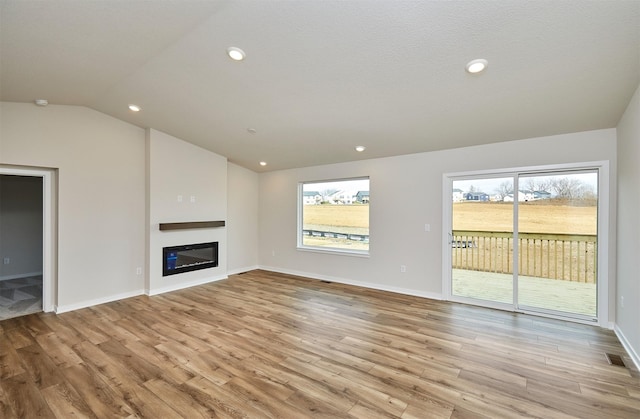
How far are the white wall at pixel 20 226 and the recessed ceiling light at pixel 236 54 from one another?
224 inches

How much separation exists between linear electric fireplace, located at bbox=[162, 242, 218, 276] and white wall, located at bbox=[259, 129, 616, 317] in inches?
65.0

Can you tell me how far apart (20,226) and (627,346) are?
9608mm

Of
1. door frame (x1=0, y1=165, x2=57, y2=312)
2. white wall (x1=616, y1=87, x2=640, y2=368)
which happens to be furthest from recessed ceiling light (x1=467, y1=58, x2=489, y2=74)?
door frame (x1=0, y1=165, x2=57, y2=312)

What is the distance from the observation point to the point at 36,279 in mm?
5695

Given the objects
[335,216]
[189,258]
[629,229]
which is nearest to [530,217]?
[629,229]

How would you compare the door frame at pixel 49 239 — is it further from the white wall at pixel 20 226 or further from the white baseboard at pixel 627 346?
the white baseboard at pixel 627 346

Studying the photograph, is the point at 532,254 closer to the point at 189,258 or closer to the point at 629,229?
the point at 629,229

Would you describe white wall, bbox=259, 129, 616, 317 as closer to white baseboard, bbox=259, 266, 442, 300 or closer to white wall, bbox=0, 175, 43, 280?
white baseboard, bbox=259, 266, 442, 300

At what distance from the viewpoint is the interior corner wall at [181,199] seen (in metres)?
4.77

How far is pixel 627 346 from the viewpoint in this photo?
2.84 m

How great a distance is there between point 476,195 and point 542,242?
1.01 meters

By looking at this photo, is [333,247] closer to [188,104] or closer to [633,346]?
[188,104]

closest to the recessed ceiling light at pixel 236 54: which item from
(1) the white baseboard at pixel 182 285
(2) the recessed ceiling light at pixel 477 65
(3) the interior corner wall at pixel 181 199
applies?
(2) the recessed ceiling light at pixel 477 65

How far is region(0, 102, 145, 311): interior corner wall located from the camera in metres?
3.75
